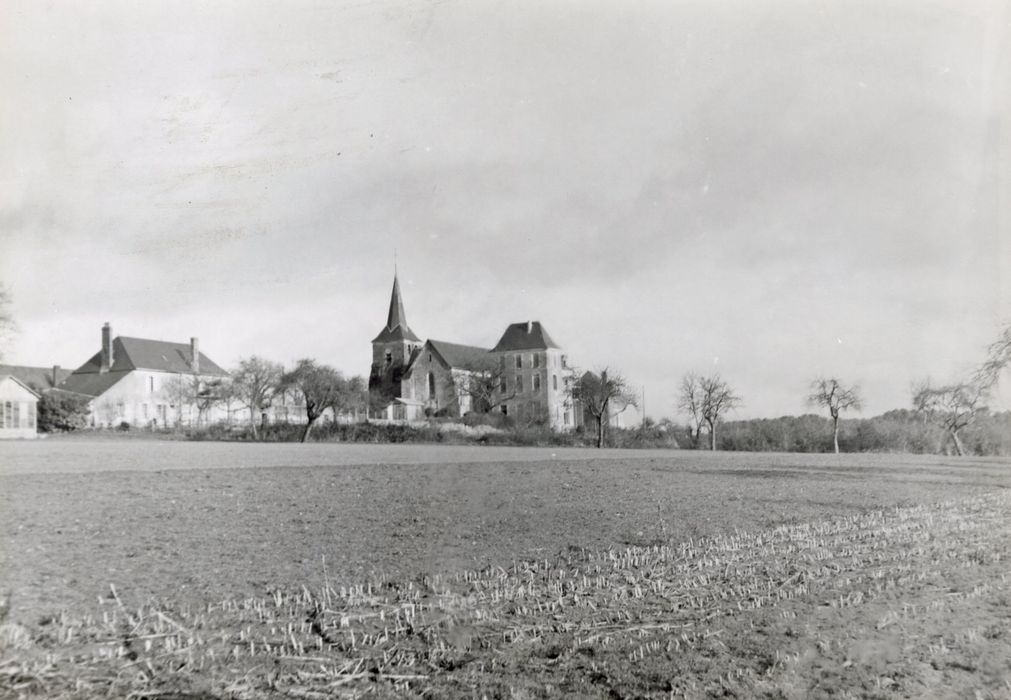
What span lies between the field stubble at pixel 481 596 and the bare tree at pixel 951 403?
1886mm

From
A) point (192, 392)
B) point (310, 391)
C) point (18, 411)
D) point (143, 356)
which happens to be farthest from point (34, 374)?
point (310, 391)

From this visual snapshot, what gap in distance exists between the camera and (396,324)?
12.4m

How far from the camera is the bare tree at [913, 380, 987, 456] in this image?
438 inches

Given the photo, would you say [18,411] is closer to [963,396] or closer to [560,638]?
[560,638]

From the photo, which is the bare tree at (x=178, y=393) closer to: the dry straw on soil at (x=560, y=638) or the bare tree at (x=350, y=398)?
the dry straw on soil at (x=560, y=638)

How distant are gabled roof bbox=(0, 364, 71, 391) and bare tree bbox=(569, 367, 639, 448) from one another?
20926 mm

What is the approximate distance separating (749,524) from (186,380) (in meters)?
12.1

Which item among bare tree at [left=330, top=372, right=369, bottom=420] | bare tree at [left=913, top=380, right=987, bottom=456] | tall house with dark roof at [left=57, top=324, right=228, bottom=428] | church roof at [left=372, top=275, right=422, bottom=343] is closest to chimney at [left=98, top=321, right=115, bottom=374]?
tall house with dark roof at [left=57, top=324, right=228, bottom=428]

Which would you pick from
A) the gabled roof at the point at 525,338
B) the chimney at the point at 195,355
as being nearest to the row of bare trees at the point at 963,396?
the gabled roof at the point at 525,338

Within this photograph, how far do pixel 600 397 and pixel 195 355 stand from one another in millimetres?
29362

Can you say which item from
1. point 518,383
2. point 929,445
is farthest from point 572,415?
point 929,445

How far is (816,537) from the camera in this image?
1198cm

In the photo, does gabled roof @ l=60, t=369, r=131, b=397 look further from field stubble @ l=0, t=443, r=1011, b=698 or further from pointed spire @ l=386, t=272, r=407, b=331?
pointed spire @ l=386, t=272, r=407, b=331

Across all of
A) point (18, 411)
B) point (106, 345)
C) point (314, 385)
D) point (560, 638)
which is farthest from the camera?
point (314, 385)
